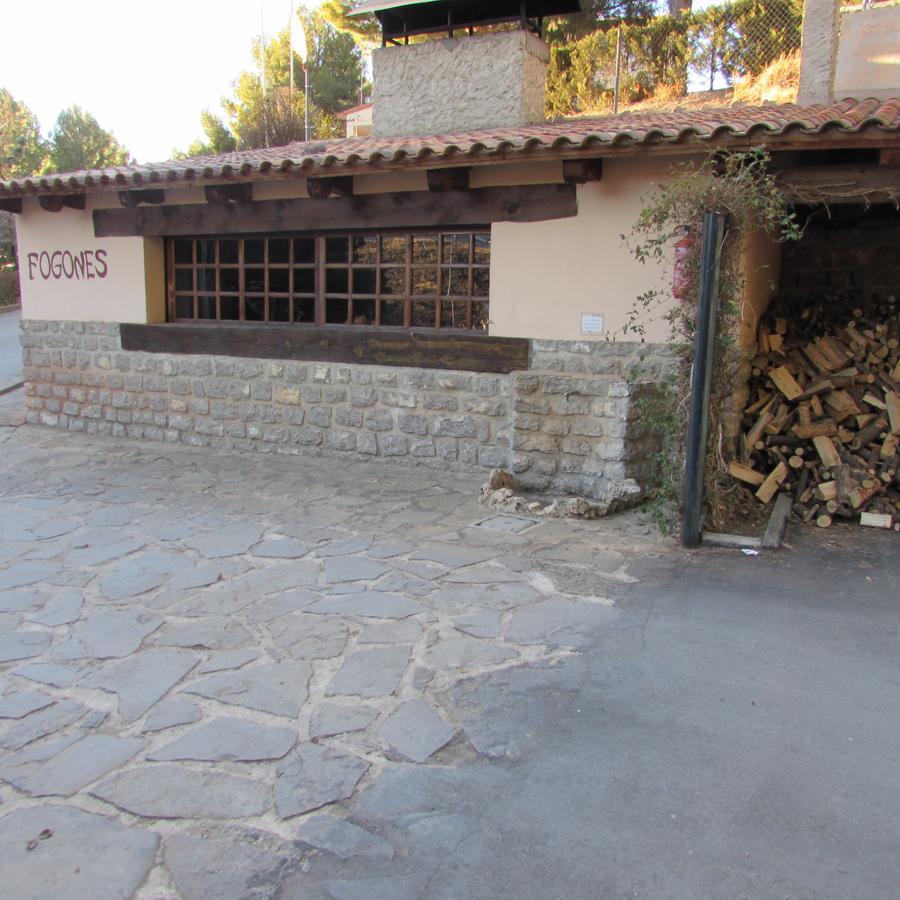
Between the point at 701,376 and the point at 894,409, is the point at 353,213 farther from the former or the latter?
the point at 894,409

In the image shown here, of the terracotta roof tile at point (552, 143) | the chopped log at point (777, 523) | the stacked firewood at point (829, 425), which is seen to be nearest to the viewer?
the chopped log at point (777, 523)

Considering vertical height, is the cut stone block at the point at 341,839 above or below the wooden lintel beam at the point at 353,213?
below

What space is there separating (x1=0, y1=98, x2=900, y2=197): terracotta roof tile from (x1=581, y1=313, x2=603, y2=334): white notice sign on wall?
4.26ft

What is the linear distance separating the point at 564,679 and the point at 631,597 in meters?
1.06

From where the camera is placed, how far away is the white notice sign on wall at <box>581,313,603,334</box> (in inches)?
261

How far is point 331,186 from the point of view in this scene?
7.43 metres

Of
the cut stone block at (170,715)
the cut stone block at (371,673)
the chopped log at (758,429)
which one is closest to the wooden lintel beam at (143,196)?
the chopped log at (758,429)

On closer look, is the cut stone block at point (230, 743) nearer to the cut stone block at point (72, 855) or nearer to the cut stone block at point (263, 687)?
the cut stone block at point (263, 687)

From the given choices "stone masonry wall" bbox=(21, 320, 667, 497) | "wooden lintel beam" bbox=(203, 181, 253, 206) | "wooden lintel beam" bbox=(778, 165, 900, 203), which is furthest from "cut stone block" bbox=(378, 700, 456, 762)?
"wooden lintel beam" bbox=(203, 181, 253, 206)

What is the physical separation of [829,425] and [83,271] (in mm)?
7999

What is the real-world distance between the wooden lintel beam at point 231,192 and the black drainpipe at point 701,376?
191 inches

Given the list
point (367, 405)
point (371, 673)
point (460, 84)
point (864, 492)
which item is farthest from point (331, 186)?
point (371, 673)

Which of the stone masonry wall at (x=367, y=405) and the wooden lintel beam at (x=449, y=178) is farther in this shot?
the wooden lintel beam at (x=449, y=178)

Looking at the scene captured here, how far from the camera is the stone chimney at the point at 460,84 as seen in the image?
938cm
